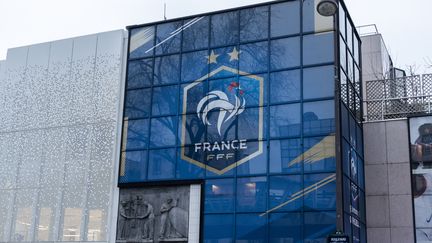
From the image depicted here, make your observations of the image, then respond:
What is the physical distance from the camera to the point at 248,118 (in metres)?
23.9

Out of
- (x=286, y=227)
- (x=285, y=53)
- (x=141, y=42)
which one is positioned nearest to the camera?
(x=286, y=227)

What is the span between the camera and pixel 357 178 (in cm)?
2498

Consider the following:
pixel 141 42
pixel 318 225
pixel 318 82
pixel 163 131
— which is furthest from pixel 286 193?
pixel 141 42

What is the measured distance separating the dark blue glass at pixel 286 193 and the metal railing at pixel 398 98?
23.4 feet

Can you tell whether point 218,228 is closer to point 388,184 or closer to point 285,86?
point 285,86

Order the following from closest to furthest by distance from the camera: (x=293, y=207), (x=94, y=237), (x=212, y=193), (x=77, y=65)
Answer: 1. (x=293, y=207)
2. (x=212, y=193)
3. (x=94, y=237)
4. (x=77, y=65)

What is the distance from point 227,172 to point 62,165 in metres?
7.83

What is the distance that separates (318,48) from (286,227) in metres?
6.73

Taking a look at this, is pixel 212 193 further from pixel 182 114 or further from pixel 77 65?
pixel 77 65

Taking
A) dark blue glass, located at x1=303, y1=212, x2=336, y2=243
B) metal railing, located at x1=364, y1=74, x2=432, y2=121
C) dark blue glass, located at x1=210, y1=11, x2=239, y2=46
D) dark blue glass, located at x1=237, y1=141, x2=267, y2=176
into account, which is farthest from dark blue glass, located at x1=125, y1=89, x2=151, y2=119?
metal railing, located at x1=364, y1=74, x2=432, y2=121

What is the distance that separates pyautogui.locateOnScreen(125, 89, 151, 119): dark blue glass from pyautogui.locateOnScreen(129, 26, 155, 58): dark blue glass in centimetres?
166

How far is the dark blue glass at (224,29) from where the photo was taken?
25047mm

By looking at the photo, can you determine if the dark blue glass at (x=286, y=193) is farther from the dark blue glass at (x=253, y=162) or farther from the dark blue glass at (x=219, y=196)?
the dark blue glass at (x=219, y=196)

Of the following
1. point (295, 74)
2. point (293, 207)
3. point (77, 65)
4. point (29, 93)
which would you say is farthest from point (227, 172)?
point (29, 93)
